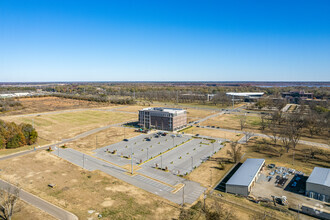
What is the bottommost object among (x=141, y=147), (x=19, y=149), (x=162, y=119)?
(x=19, y=149)

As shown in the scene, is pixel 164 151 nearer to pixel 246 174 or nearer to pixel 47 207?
pixel 246 174

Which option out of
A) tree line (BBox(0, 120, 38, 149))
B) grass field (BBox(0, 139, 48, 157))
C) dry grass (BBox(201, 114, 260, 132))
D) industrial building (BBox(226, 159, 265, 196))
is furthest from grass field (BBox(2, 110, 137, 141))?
industrial building (BBox(226, 159, 265, 196))

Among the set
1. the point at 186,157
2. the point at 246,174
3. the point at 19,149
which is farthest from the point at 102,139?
the point at 246,174

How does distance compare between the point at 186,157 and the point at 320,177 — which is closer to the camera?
the point at 320,177

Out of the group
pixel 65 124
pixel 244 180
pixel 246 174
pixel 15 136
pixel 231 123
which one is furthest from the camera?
pixel 231 123

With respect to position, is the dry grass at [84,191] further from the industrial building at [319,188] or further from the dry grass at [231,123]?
the dry grass at [231,123]

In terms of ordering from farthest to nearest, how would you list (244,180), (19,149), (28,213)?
(19,149), (244,180), (28,213)

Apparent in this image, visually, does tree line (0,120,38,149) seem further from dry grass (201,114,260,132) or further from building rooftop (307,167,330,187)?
building rooftop (307,167,330,187)
